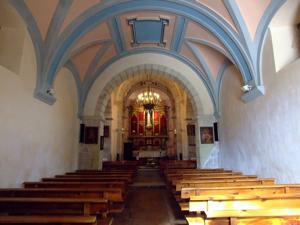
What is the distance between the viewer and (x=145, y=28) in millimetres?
7254

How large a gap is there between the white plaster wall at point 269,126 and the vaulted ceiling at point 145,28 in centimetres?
44

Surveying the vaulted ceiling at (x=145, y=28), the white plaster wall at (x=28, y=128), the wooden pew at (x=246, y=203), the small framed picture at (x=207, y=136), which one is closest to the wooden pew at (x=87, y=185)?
the white plaster wall at (x=28, y=128)

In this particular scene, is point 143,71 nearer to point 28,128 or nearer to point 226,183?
point 28,128

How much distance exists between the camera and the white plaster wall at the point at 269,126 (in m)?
4.31

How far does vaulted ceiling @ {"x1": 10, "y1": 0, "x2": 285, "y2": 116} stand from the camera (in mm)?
5141

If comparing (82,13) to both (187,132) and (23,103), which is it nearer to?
(23,103)

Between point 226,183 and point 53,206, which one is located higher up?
point 226,183

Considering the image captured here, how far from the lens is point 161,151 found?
18.9m

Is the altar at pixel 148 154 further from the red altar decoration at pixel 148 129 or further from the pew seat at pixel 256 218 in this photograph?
the pew seat at pixel 256 218

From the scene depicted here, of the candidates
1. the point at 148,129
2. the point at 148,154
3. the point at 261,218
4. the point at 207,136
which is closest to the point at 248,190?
the point at 261,218

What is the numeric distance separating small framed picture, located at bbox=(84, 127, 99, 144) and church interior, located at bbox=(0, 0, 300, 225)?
4 cm

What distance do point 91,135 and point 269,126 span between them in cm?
609

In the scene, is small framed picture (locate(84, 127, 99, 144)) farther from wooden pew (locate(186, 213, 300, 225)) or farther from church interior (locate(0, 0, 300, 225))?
wooden pew (locate(186, 213, 300, 225))

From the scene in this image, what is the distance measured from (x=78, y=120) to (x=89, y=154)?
4.44 feet
